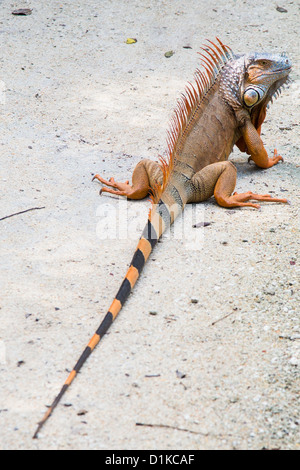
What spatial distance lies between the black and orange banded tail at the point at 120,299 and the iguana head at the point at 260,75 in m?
1.79

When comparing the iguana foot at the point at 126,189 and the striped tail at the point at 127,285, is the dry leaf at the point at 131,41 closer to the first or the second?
the iguana foot at the point at 126,189

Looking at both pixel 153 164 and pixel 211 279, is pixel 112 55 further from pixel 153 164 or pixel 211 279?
pixel 211 279

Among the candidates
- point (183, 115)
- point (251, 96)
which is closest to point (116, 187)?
point (183, 115)

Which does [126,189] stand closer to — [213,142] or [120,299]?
[213,142]

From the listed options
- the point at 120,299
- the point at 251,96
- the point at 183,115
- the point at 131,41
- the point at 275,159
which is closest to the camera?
the point at 120,299

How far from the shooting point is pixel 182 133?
15.1 ft

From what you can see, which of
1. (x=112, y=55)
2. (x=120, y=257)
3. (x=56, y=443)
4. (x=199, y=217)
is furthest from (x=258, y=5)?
(x=56, y=443)

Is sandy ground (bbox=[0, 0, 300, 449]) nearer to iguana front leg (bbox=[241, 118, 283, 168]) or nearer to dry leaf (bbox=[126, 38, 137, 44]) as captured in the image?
iguana front leg (bbox=[241, 118, 283, 168])

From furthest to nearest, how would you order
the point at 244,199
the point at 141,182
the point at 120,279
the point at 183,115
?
the point at 183,115, the point at 141,182, the point at 244,199, the point at 120,279

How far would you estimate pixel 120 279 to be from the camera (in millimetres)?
3580

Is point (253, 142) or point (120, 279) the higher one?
point (253, 142)

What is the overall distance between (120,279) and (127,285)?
278 mm

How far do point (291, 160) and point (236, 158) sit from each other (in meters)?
0.58

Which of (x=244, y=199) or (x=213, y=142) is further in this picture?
(x=213, y=142)
